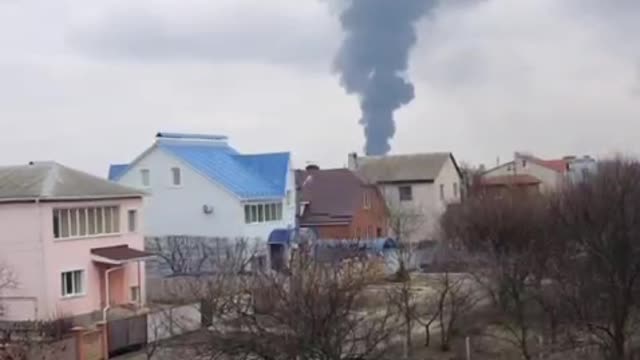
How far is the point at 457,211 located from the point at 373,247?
6921mm

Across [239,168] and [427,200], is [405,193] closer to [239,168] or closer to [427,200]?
[427,200]

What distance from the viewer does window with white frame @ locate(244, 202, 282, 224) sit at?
50250mm

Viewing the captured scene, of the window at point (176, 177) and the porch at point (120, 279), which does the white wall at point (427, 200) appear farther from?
the porch at point (120, 279)

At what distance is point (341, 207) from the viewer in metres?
59.0

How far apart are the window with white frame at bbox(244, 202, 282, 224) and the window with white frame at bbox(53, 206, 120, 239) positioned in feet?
41.0

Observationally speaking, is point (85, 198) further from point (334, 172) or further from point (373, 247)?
point (334, 172)

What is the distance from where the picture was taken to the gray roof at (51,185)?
1361 inches

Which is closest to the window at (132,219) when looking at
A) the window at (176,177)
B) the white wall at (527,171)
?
the window at (176,177)

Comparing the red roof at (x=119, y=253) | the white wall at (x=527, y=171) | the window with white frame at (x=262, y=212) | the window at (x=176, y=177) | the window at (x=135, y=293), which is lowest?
the window at (x=135, y=293)

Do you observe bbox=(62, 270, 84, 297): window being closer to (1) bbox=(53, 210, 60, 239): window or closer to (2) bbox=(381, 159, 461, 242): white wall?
(1) bbox=(53, 210, 60, 239): window

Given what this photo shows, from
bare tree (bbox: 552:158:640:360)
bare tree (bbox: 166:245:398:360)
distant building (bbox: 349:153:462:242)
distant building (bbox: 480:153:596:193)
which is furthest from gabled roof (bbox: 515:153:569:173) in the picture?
bare tree (bbox: 166:245:398:360)

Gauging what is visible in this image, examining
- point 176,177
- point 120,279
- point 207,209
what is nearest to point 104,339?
point 120,279

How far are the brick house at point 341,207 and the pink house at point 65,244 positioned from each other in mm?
19906

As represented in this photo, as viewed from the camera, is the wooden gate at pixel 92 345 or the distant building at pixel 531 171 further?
the distant building at pixel 531 171
